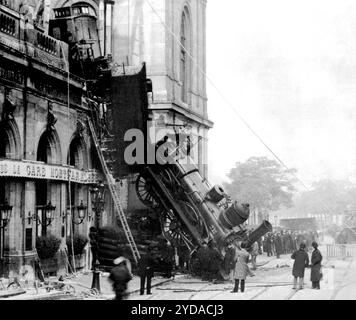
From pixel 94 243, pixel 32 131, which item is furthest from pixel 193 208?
pixel 32 131

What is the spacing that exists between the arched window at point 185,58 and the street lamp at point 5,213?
17334 millimetres

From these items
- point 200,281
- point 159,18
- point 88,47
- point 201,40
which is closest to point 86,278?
point 200,281

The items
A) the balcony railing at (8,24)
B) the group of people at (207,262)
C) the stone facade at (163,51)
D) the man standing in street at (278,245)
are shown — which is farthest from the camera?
the man standing in street at (278,245)

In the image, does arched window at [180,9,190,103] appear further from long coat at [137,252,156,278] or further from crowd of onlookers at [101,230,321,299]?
long coat at [137,252,156,278]

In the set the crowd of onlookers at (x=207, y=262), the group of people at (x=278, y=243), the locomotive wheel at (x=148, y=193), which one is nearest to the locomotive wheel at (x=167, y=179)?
the locomotive wheel at (x=148, y=193)

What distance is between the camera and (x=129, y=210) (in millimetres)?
23562

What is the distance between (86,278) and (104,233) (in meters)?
1.53

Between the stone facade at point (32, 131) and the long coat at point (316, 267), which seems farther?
the stone facade at point (32, 131)

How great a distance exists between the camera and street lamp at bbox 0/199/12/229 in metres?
17.4

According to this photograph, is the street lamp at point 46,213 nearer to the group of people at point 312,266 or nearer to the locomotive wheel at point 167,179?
the locomotive wheel at point 167,179

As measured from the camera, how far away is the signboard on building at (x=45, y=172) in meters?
17.5

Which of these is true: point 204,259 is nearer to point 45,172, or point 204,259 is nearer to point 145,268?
point 145,268

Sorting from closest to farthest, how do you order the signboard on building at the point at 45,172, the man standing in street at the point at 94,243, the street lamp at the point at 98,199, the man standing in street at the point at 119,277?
the man standing in street at the point at 119,277
the man standing in street at the point at 94,243
the signboard on building at the point at 45,172
the street lamp at the point at 98,199

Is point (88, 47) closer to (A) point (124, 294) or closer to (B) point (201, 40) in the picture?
(A) point (124, 294)
